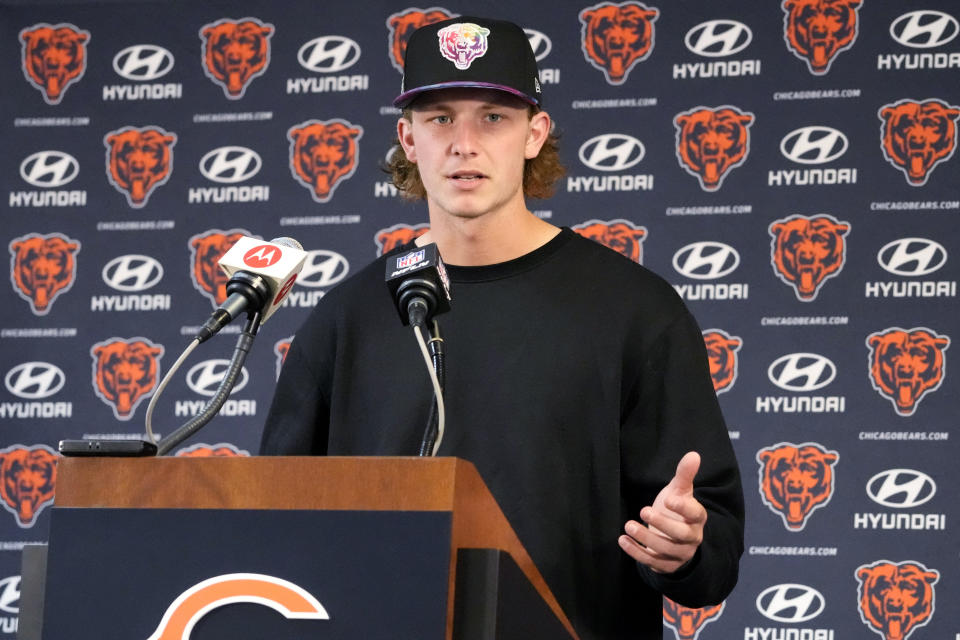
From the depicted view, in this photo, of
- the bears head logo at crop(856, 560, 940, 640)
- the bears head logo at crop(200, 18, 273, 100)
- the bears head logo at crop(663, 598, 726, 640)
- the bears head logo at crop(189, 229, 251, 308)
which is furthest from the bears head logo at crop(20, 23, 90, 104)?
the bears head logo at crop(856, 560, 940, 640)

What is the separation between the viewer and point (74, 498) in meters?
1.20

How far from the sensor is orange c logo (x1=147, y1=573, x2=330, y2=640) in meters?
1.11

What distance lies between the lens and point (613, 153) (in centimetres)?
427

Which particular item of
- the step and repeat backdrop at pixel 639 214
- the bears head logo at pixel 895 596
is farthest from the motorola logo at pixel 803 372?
the bears head logo at pixel 895 596

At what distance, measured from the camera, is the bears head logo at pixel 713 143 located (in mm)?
4176

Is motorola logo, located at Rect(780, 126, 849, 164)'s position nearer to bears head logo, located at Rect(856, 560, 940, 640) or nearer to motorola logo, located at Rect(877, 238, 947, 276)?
motorola logo, located at Rect(877, 238, 947, 276)

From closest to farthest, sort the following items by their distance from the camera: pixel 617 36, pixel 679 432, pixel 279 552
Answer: pixel 279 552 < pixel 679 432 < pixel 617 36

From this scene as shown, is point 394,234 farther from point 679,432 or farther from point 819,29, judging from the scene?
point 679,432

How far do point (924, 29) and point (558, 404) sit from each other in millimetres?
2805

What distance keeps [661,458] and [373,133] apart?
2.84 m

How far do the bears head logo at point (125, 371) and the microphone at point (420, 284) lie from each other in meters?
3.21

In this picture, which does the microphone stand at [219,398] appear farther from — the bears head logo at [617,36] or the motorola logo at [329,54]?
the motorola logo at [329,54]

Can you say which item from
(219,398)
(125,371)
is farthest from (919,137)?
(219,398)

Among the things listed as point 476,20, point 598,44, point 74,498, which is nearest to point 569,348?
point 476,20
